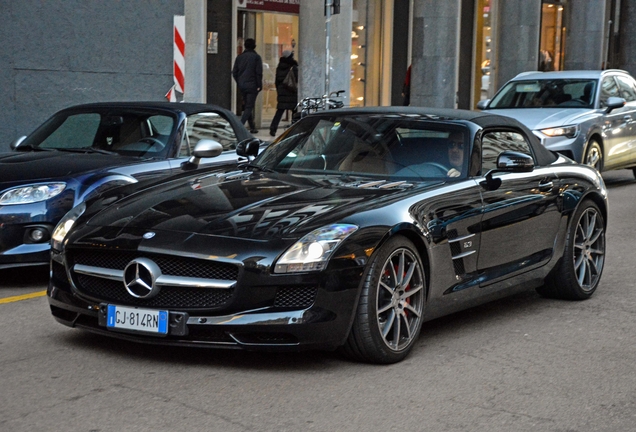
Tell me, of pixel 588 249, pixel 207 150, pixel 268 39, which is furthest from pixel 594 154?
pixel 268 39

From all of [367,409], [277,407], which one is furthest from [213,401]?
[367,409]

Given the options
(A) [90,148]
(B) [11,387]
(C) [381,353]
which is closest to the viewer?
(B) [11,387]

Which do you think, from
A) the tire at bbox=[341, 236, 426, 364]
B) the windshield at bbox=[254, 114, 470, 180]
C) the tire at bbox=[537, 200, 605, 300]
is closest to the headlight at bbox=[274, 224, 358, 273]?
the tire at bbox=[341, 236, 426, 364]

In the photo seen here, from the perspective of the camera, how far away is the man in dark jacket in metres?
22.6

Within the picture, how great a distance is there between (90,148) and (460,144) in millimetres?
3699

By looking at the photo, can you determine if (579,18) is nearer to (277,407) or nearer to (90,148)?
(90,148)

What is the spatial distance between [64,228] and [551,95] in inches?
452

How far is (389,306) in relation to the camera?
5.71 m

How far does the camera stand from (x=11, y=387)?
516cm

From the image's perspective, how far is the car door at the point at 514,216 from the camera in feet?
21.7

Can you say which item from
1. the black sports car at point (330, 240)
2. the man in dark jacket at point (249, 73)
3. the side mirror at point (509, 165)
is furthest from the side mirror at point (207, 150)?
the man in dark jacket at point (249, 73)

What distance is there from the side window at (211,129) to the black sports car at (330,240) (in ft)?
7.56

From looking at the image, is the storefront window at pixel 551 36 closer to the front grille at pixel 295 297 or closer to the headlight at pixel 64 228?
the headlight at pixel 64 228

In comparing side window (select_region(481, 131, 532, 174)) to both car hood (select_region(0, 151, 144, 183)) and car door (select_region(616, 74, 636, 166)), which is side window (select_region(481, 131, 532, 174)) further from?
car door (select_region(616, 74, 636, 166))
